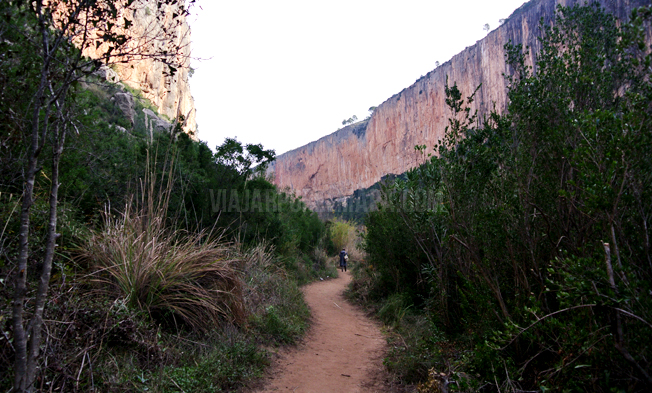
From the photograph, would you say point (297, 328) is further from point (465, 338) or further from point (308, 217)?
point (308, 217)

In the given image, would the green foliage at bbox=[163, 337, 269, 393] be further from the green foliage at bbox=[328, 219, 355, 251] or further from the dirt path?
the green foliage at bbox=[328, 219, 355, 251]

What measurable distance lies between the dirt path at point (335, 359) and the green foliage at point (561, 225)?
106cm

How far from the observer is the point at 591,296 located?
156cm

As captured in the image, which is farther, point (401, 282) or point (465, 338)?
point (401, 282)

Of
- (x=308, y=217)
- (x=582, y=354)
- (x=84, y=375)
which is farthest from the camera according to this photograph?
(x=308, y=217)

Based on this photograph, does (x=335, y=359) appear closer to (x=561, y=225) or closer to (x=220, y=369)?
(x=220, y=369)

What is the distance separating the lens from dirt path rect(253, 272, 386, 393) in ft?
11.8

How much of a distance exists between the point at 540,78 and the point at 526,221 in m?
1.58

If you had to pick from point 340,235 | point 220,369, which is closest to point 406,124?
point 340,235

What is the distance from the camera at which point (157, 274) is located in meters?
3.24

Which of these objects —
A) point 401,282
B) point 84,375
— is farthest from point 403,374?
point 401,282

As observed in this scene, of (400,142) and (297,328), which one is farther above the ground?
(400,142)

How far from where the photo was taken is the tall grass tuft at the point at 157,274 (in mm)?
3092

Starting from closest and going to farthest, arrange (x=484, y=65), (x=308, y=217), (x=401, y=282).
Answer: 1. (x=401, y=282)
2. (x=308, y=217)
3. (x=484, y=65)
